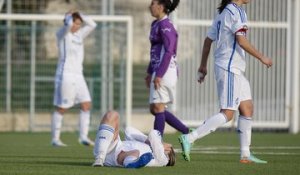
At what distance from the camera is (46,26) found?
24375 millimetres

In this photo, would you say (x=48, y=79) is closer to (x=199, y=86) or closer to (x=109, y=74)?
(x=109, y=74)

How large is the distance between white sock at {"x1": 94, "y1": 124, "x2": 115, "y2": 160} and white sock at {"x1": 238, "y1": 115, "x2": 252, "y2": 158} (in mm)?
2040

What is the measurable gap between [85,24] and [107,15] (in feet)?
16.8

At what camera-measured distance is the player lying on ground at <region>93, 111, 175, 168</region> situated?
10828 millimetres

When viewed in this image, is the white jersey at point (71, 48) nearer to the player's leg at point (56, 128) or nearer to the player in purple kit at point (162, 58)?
the player's leg at point (56, 128)

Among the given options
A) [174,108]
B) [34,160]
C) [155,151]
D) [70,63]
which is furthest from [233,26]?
[174,108]

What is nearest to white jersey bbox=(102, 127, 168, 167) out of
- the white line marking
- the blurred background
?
the white line marking

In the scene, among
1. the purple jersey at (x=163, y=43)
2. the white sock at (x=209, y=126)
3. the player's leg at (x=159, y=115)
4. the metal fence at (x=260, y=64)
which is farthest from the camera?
the metal fence at (x=260, y=64)

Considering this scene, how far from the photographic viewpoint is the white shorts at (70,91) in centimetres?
1844

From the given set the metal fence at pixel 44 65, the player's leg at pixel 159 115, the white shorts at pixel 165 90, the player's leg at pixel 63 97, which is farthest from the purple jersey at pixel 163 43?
the metal fence at pixel 44 65

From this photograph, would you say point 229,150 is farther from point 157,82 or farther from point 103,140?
point 103,140

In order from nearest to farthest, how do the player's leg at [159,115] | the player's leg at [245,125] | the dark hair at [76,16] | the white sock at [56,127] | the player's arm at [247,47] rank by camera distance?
the player's arm at [247,47]
the player's leg at [245,125]
the player's leg at [159,115]
the white sock at [56,127]
the dark hair at [76,16]

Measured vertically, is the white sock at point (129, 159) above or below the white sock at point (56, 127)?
above

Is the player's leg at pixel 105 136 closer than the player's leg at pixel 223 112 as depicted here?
Yes
